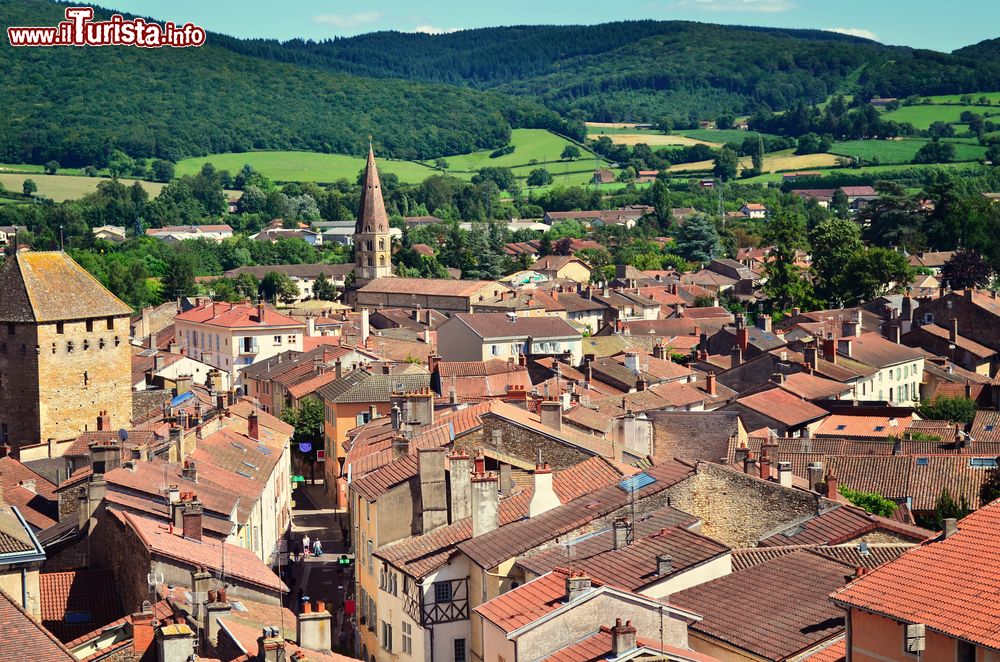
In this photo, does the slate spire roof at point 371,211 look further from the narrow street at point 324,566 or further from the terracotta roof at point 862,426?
the terracotta roof at point 862,426

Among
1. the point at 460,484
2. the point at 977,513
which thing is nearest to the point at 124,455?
the point at 460,484

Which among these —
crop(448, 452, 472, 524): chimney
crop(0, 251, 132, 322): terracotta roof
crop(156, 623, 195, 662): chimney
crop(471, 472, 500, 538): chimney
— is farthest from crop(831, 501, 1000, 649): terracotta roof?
crop(0, 251, 132, 322): terracotta roof

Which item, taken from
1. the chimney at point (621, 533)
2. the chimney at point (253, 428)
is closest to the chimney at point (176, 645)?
the chimney at point (621, 533)

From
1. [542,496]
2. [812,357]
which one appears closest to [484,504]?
[542,496]

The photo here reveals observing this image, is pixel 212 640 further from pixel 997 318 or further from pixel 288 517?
pixel 997 318

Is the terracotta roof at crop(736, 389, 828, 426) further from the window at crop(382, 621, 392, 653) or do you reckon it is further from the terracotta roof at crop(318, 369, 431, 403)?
the window at crop(382, 621, 392, 653)
